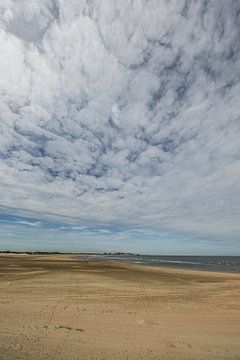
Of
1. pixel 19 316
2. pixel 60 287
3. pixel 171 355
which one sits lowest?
pixel 171 355

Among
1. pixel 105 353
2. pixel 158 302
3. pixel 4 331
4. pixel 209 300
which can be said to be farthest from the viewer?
pixel 209 300

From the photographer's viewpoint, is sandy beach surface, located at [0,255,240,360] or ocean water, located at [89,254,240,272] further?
ocean water, located at [89,254,240,272]

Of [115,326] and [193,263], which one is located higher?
[193,263]

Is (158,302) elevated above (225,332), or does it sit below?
above

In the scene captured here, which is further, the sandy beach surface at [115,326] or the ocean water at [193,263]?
the ocean water at [193,263]

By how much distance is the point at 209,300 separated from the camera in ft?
52.7

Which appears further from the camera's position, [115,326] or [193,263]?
[193,263]

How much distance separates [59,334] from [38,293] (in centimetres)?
752

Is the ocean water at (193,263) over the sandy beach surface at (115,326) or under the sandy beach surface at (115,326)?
over

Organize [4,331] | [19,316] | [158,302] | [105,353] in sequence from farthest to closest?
[158,302]
[19,316]
[4,331]
[105,353]

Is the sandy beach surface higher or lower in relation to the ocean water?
lower

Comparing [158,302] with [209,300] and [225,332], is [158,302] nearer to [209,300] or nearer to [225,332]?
[209,300]

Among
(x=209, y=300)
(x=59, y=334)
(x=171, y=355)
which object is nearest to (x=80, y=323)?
(x=59, y=334)

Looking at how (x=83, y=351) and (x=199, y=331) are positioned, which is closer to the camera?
(x=83, y=351)
